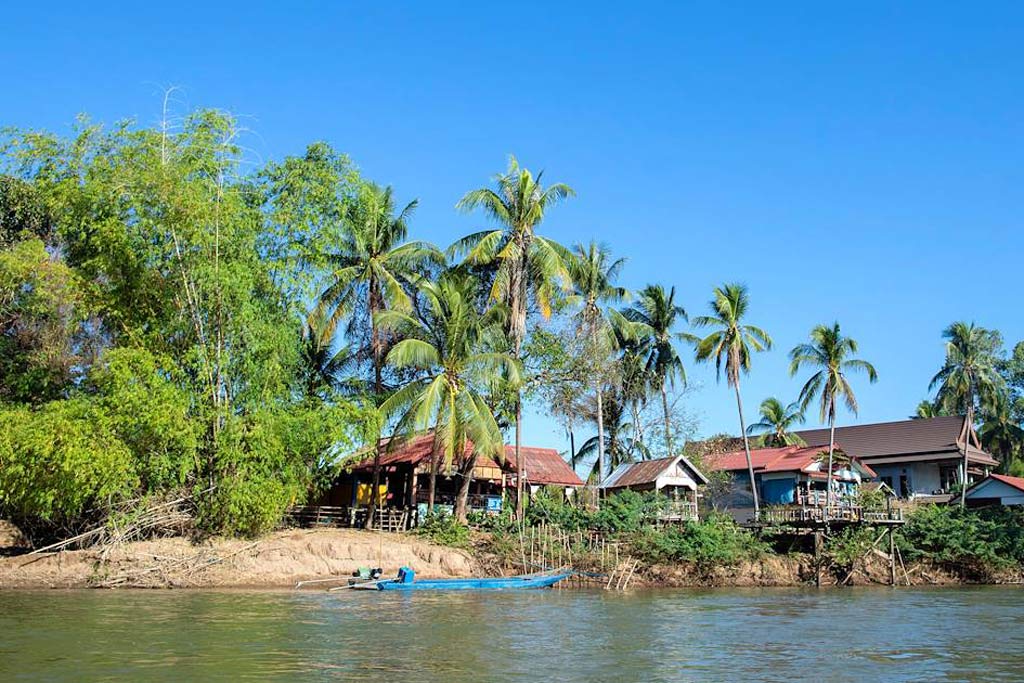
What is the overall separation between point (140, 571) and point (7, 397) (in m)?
8.48

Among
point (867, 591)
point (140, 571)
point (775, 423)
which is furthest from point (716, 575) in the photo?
point (775, 423)

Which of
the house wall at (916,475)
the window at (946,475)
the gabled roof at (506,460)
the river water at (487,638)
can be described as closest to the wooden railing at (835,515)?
the river water at (487,638)

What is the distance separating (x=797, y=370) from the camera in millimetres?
47875

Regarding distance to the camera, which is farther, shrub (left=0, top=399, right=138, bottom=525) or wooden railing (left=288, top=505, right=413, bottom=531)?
wooden railing (left=288, top=505, right=413, bottom=531)

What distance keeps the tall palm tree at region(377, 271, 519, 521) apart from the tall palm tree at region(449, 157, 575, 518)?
216 centimetres

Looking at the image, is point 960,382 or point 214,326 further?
point 960,382

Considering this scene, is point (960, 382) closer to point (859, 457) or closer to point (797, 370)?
point (859, 457)

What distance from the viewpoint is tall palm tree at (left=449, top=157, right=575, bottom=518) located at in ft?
130

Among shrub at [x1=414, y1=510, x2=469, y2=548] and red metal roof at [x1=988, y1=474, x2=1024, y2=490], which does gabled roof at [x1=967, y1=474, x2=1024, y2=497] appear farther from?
shrub at [x1=414, y1=510, x2=469, y2=548]

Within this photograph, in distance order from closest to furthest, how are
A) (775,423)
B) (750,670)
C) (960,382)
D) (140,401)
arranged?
(750,670) < (140,401) < (960,382) < (775,423)

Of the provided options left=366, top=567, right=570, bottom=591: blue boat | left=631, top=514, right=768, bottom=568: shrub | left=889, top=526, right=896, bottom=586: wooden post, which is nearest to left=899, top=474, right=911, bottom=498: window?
left=889, top=526, right=896, bottom=586: wooden post

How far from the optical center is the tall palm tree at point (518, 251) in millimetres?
39531

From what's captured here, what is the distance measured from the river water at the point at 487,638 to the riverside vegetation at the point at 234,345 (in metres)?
4.19

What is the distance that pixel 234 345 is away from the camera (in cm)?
3206
